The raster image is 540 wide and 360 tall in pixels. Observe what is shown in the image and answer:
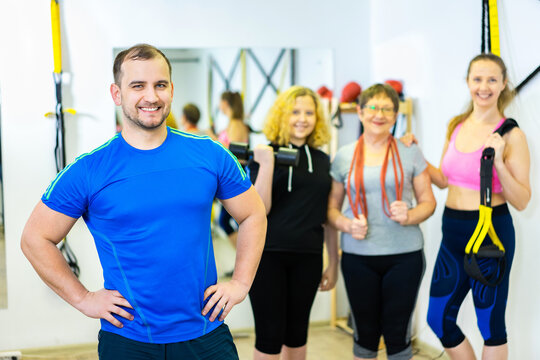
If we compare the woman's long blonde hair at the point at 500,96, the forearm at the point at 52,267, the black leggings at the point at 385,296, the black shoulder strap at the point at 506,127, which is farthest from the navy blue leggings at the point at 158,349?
the woman's long blonde hair at the point at 500,96

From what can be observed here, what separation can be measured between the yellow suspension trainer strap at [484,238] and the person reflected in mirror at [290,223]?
591 mm

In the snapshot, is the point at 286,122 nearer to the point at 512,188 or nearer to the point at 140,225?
the point at 512,188

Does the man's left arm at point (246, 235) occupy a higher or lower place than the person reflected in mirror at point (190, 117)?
lower

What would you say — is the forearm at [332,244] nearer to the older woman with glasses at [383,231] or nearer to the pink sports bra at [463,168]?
the older woman with glasses at [383,231]

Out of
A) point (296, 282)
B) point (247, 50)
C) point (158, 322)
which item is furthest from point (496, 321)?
point (247, 50)

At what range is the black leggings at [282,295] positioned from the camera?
2227mm

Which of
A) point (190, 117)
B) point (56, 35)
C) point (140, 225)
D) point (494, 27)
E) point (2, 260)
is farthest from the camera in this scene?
point (190, 117)

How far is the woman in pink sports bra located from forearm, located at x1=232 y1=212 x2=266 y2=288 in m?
1.07

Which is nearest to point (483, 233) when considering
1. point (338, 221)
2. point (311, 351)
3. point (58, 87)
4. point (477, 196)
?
point (477, 196)

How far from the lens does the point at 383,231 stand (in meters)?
2.25

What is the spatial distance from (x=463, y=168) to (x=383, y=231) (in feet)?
1.40

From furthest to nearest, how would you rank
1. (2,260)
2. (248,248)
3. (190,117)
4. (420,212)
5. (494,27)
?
(190,117) < (2,260) < (494,27) < (420,212) < (248,248)

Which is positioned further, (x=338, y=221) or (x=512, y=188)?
(x=338, y=221)

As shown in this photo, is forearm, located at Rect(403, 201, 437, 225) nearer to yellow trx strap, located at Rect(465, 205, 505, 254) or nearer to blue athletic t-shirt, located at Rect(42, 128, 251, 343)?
A: yellow trx strap, located at Rect(465, 205, 505, 254)
